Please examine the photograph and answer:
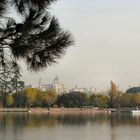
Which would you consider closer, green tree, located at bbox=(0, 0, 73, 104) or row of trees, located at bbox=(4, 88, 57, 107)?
green tree, located at bbox=(0, 0, 73, 104)

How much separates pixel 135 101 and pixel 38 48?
201 ft

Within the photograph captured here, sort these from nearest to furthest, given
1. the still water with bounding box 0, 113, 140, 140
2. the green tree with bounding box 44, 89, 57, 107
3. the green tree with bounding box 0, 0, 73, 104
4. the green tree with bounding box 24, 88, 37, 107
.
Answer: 1. the green tree with bounding box 0, 0, 73, 104
2. the still water with bounding box 0, 113, 140, 140
3. the green tree with bounding box 24, 88, 37, 107
4. the green tree with bounding box 44, 89, 57, 107

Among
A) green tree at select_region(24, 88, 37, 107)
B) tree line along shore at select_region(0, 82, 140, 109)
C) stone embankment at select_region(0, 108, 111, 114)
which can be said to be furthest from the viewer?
stone embankment at select_region(0, 108, 111, 114)

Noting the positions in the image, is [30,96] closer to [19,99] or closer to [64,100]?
[19,99]

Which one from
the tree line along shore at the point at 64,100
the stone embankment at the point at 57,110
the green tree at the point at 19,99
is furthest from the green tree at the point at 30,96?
the stone embankment at the point at 57,110

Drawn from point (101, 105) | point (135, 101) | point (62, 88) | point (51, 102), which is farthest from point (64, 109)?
point (62, 88)

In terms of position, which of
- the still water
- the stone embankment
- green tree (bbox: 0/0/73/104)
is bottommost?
the still water

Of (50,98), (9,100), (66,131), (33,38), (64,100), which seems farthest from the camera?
(64,100)

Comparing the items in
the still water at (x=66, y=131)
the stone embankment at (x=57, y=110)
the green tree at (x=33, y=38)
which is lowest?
the still water at (x=66, y=131)

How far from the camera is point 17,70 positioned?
Result: 3.18m

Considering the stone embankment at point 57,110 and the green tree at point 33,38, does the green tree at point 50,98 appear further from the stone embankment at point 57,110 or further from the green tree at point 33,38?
the green tree at point 33,38

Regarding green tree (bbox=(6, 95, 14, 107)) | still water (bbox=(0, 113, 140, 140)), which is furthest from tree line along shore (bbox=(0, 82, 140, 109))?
still water (bbox=(0, 113, 140, 140))

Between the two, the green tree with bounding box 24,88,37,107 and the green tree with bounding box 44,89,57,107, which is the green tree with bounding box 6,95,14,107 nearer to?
the green tree with bounding box 24,88,37,107

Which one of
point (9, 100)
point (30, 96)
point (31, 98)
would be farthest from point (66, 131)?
point (31, 98)
